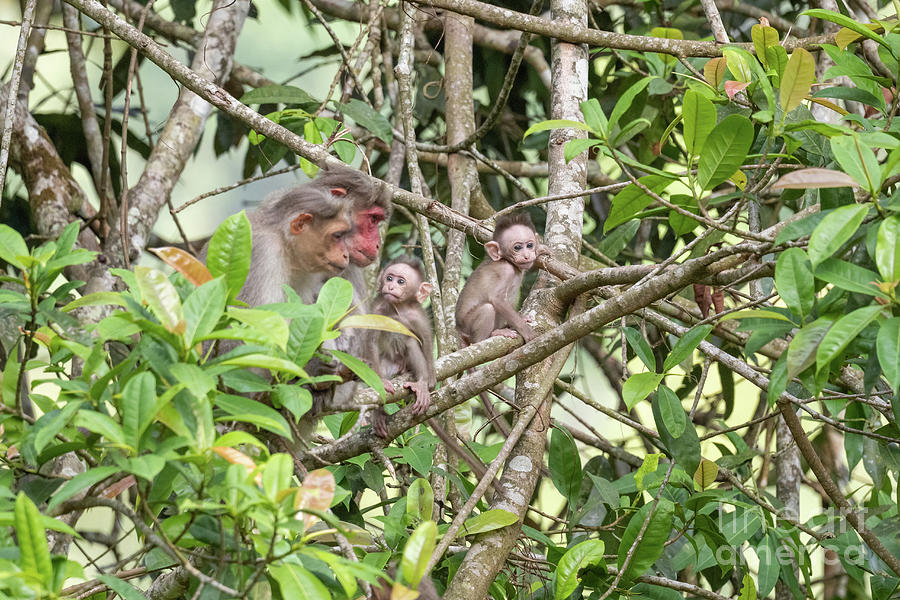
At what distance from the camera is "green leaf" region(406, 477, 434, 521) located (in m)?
2.75

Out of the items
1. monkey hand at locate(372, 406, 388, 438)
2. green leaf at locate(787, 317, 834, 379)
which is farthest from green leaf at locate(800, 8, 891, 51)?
monkey hand at locate(372, 406, 388, 438)

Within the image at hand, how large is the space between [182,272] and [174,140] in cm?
272

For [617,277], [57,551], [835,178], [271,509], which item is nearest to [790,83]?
[835,178]

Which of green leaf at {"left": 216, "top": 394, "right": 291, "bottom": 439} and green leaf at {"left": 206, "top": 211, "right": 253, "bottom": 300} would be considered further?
green leaf at {"left": 206, "top": 211, "right": 253, "bottom": 300}

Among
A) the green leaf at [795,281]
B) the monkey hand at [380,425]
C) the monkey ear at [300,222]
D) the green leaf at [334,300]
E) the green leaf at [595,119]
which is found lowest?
the monkey hand at [380,425]

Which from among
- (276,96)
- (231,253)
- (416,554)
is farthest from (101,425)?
(276,96)

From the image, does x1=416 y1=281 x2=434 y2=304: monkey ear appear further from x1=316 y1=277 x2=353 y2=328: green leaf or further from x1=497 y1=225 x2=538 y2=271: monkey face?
x1=316 y1=277 x2=353 y2=328: green leaf

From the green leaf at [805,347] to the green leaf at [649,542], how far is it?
3.18 feet

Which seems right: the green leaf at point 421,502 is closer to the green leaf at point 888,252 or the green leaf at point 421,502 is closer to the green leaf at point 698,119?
the green leaf at point 698,119

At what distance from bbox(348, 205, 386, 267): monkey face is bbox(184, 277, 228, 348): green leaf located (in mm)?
1622

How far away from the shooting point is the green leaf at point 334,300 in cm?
196

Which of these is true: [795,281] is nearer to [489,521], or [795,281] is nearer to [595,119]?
[595,119]

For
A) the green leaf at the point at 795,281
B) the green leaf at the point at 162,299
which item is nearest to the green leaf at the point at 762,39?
the green leaf at the point at 795,281

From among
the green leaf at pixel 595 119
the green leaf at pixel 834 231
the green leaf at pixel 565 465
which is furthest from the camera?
Result: the green leaf at pixel 565 465
